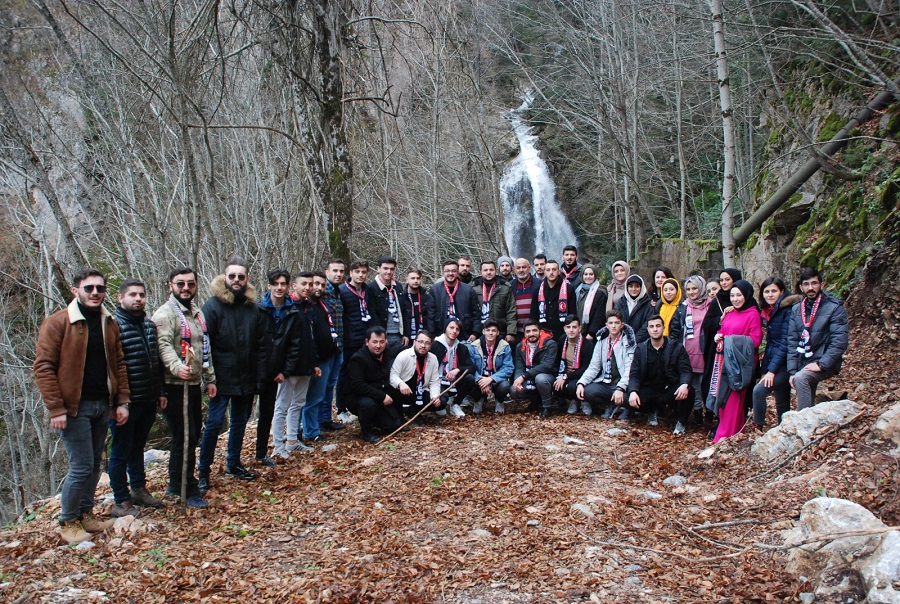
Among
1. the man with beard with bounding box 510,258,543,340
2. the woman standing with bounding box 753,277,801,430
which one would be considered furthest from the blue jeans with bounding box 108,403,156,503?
the woman standing with bounding box 753,277,801,430

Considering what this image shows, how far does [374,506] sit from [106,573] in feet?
6.49

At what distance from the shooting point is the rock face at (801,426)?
5.23m

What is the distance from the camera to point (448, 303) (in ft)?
27.9

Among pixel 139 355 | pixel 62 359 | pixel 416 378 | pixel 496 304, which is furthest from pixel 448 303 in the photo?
pixel 62 359

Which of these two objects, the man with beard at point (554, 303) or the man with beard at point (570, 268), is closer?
the man with beard at point (554, 303)

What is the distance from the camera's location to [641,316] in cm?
813

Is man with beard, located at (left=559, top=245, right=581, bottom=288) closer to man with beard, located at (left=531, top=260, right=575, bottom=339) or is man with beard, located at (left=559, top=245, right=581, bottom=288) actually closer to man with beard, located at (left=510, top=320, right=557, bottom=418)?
man with beard, located at (left=531, top=260, right=575, bottom=339)

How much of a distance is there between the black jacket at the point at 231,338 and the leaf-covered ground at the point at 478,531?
1006 millimetres

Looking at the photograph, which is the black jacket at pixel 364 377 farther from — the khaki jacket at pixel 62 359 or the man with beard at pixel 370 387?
the khaki jacket at pixel 62 359

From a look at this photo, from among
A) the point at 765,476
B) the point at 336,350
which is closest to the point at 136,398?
the point at 336,350

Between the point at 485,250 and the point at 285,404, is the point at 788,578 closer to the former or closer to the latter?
the point at 285,404

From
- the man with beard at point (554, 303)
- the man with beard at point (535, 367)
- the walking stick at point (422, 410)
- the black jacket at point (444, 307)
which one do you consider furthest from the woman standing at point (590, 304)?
the walking stick at point (422, 410)

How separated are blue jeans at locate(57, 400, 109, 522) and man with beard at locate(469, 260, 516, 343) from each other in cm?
508

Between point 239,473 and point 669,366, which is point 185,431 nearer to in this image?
point 239,473
